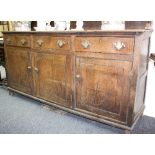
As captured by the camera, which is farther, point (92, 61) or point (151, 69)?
point (151, 69)

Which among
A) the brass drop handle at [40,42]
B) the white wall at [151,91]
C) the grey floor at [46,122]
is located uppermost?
the brass drop handle at [40,42]

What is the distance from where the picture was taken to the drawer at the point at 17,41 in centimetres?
191

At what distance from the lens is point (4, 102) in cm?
221

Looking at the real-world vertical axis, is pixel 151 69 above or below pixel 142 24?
below

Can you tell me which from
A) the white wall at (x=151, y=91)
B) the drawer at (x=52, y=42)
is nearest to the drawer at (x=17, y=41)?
the drawer at (x=52, y=42)

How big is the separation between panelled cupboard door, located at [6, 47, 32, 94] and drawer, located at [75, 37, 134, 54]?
718mm

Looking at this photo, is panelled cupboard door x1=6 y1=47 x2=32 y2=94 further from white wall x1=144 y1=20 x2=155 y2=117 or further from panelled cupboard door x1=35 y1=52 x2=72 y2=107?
white wall x1=144 y1=20 x2=155 y2=117

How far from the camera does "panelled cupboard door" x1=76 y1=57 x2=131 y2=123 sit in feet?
4.48

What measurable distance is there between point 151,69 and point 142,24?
0.42 meters

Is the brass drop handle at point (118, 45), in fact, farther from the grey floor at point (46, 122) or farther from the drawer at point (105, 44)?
the grey floor at point (46, 122)

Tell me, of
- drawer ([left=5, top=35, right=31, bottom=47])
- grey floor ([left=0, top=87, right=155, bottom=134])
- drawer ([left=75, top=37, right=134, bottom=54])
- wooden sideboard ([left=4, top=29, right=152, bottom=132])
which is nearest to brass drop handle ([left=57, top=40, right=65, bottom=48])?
wooden sideboard ([left=4, top=29, right=152, bottom=132])
